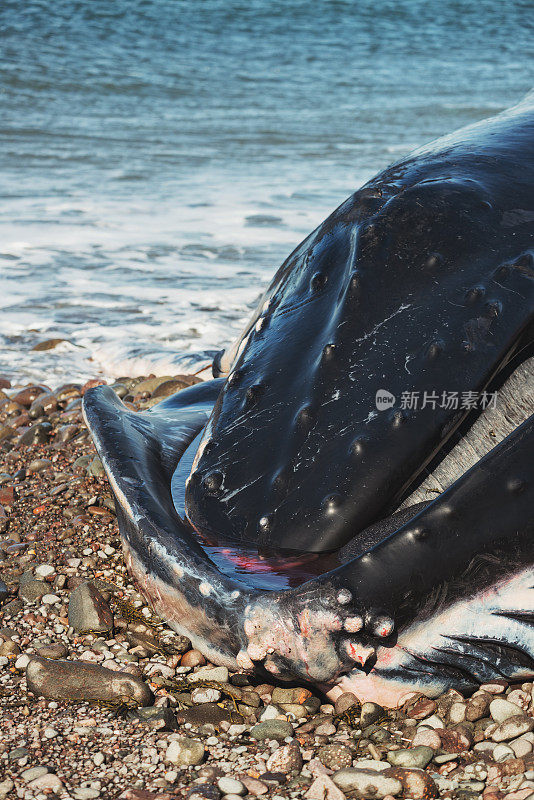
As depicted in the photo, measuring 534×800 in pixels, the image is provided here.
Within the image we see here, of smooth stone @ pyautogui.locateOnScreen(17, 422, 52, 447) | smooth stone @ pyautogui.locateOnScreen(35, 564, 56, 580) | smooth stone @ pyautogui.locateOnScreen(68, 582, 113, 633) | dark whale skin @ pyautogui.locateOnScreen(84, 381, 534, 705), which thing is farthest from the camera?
smooth stone @ pyautogui.locateOnScreen(17, 422, 52, 447)

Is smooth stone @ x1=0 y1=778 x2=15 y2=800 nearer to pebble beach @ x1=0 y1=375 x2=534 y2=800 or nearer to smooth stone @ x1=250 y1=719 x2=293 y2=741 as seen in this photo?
pebble beach @ x1=0 y1=375 x2=534 y2=800

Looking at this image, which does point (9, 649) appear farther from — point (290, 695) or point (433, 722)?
point (433, 722)

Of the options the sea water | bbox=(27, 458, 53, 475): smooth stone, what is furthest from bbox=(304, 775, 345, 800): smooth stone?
the sea water

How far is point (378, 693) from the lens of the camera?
2125mm

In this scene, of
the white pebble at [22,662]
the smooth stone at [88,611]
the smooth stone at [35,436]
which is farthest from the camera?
the smooth stone at [35,436]

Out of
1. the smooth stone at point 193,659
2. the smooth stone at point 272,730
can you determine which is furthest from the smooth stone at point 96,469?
the smooth stone at point 272,730

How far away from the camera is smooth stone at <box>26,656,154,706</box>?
229cm

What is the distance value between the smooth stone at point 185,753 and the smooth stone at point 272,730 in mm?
135

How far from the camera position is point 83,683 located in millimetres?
2322

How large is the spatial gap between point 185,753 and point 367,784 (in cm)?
41

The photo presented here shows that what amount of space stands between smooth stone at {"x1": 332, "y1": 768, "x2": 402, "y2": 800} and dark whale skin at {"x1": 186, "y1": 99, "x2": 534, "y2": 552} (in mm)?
515

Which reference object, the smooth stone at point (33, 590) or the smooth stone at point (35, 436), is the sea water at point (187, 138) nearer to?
the smooth stone at point (35, 436)

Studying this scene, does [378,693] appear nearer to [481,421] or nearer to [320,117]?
[481,421]

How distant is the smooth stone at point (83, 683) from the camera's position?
2285 mm
